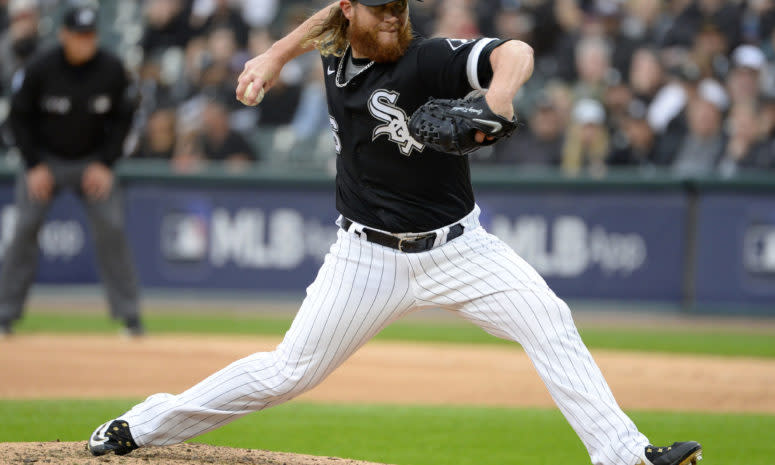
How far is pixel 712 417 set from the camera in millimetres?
6492

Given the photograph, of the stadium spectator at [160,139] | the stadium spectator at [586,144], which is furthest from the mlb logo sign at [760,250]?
the stadium spectator at [160,139]

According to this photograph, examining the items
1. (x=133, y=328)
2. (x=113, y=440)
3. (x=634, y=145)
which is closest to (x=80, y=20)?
(x=133, y=328)

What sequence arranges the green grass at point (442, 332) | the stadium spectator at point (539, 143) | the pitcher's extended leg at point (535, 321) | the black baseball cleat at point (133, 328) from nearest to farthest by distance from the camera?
the pitcher's extended leg at point (535, 321), the black baseball cleat at point (133, 328), the green grass at point (442, 332), the stadium spectator at point (539, 143)

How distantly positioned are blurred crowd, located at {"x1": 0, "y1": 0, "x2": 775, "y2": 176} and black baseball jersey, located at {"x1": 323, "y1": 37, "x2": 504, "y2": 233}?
24.7ft

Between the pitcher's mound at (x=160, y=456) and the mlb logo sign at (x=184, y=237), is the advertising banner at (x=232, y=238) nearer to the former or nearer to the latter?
the mlb logo sign at (x=184, y=237)

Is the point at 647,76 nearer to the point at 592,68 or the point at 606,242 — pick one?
the point at 592,68

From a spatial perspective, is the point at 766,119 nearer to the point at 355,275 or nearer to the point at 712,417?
the point at 712,417

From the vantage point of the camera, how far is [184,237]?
1173cm

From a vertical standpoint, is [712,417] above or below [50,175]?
below

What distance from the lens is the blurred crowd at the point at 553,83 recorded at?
11648 millimetres

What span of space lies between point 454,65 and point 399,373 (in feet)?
15.1

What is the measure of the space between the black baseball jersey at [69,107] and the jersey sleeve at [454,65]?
17.9 ft

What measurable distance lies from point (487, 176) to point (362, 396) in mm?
4730

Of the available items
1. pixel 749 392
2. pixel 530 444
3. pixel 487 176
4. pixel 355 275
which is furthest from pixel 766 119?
pixel 355 275
